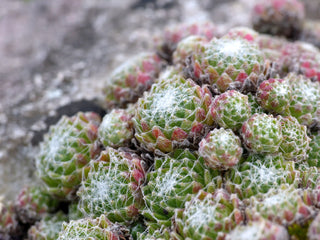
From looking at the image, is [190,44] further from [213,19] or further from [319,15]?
[319,15]

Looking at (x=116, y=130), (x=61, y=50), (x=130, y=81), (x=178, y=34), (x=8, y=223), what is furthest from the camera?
(x=61, y=50)

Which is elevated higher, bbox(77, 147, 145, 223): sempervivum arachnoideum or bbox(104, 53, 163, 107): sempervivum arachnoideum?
bbox(104, 53, 163, 107): sempervivum arachnoideum

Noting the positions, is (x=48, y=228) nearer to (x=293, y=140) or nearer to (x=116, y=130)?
(x=116, y=130)

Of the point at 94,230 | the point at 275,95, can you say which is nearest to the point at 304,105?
the point at 275,95

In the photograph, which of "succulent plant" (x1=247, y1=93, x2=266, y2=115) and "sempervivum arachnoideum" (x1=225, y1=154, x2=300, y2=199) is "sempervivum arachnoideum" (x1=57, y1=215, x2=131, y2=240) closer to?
"sempervivum arachnoideum" (x1=225, y1=154, x2=300, y2=199)

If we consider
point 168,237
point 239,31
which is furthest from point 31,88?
point 168,237

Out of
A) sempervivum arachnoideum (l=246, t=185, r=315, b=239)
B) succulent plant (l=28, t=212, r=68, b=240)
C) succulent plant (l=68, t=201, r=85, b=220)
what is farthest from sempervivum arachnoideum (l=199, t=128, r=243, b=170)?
succulent plant (l=28, t=212, r=68, b=240)

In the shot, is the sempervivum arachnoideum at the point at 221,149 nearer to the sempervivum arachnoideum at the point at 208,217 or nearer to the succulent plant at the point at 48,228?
the sempervivum arachnoideum at the point at 208,217
